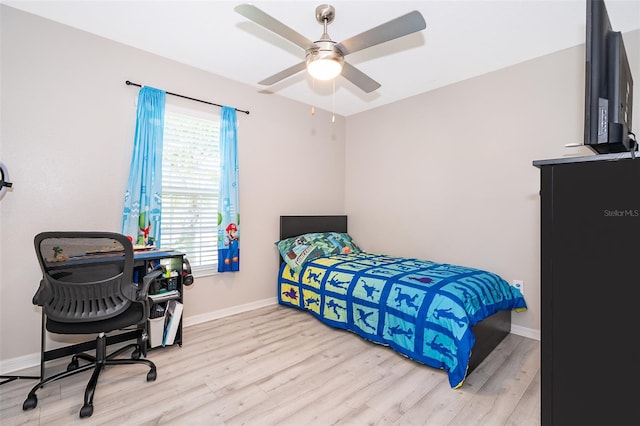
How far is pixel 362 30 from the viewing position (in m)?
2.45

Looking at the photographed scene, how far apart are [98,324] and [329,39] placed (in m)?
2.32

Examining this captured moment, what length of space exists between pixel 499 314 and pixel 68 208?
3704mm

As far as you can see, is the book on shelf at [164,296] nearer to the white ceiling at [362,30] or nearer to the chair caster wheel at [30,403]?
the chair caster wheel at [30,403]

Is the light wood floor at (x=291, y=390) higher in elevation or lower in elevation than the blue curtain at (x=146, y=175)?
lower

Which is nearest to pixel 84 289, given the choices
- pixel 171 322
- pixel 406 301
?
pixel 171 322

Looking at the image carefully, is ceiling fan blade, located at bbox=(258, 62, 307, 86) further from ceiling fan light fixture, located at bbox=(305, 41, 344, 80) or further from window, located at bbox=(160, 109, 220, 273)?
window, located at bbox=(160, 109, 220, 273)

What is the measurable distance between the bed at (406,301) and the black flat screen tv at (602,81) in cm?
140

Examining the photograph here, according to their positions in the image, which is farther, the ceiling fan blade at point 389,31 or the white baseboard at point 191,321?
the white baseboard at point 191,321

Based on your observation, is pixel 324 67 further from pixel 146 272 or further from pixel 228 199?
pixel 146 272

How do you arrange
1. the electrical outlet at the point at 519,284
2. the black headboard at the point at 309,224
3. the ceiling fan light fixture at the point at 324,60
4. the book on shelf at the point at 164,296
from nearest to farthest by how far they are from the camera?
the ceiling fan light fixture at the point at 324,60 → the book on shelf at the point at 164,296 → the electrical outlet at the point at 519,284 → the black headboard at the point at 309,224

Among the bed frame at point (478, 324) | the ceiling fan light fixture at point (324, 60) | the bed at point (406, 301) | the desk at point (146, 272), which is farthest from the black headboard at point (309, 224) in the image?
the ceiling fan light fixture at point (324, 60)

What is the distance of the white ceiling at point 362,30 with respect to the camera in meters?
2.19

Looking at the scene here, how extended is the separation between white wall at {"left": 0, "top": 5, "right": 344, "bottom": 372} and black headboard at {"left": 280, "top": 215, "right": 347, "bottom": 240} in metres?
0.52

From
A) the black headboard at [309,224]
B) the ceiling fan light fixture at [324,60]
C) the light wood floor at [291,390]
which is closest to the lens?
the light wood floor at [291,390]
